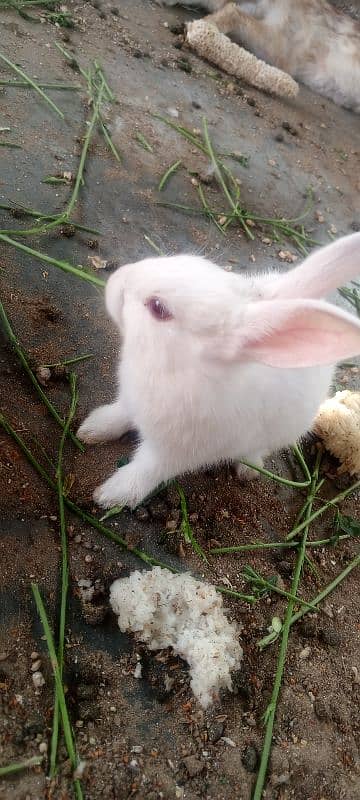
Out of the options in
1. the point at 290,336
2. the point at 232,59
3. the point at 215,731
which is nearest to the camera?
the point at 290,336

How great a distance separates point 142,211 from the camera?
3389 millimetres

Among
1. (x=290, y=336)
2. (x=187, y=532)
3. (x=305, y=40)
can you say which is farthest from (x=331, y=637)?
(x=305, y=40)

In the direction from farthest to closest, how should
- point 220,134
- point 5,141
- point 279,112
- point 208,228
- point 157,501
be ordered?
point 279,112, point 220,134, point 208,228, point 5,141, point 157,501

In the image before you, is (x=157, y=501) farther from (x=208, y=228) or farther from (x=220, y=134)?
(x=220, y=134)

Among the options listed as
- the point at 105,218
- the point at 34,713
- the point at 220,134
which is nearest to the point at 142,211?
the point at 105,218

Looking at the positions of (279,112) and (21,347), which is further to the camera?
(279,112)

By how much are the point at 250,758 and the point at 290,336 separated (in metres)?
1.40

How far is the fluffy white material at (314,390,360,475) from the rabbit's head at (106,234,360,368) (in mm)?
1052

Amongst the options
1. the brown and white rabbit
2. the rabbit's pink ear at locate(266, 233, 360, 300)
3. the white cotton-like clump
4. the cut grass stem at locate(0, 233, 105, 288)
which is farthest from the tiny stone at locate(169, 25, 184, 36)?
the white cotton-like clump

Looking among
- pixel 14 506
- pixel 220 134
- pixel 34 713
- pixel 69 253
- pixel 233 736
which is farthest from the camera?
pixel 220 134

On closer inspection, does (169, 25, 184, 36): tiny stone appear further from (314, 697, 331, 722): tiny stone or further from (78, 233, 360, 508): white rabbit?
(314, 697, 331, 722): tiny stone

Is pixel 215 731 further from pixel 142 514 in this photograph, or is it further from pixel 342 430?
pixel 342 430

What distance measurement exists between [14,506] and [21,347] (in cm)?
76

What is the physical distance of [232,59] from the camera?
185 inches
